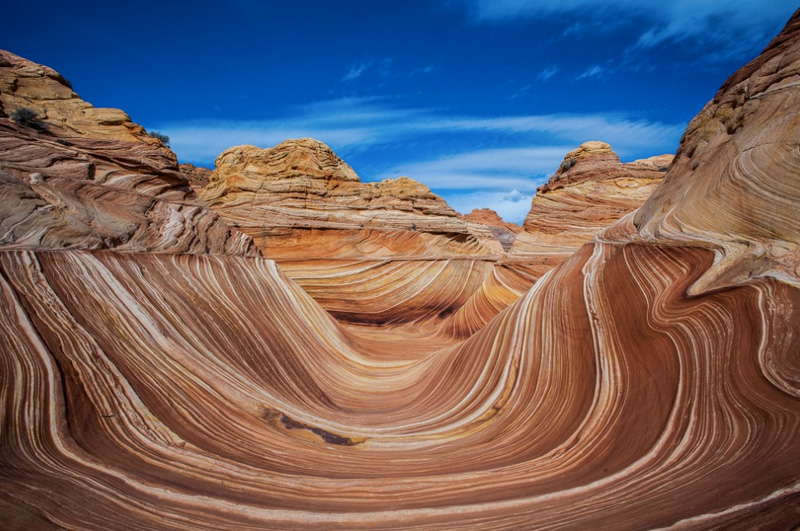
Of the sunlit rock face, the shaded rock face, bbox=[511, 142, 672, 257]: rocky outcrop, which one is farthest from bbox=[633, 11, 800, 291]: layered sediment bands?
bbox=[511, 142, 672, 257]: rocky outcrop

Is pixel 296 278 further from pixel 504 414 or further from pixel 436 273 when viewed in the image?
pixel 504 414

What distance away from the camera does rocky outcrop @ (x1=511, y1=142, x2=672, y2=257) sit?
31.2 ft

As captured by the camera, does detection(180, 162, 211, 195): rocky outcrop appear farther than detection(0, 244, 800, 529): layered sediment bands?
A: Yes

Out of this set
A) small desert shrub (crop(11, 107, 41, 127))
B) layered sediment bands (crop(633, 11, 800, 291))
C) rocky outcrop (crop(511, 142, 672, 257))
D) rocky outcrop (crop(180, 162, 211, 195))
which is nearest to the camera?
layered sediment bands (crop(633, 11, 800, 291))

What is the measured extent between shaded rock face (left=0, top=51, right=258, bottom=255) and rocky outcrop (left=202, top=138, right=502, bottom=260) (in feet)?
11.7

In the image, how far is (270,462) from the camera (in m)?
2.36

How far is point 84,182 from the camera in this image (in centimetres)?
443

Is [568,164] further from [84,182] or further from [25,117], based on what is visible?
[25,117]

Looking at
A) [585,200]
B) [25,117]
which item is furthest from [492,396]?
[585,200]

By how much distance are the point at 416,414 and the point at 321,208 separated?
7.39m

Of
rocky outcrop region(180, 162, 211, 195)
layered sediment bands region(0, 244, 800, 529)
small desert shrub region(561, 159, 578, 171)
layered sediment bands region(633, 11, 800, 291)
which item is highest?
rocky outcrop region(180, 162, 211, 195)

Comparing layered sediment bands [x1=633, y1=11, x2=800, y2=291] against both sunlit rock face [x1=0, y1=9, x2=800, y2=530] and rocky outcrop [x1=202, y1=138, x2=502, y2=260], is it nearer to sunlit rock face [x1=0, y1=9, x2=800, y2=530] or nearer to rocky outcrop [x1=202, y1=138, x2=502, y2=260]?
sunlit rock face [x1=0, y1=9, x2=800, y2=530]

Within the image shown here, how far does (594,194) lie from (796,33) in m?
6.71

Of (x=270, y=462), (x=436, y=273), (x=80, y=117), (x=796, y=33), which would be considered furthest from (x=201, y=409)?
(x=436, y=273)
